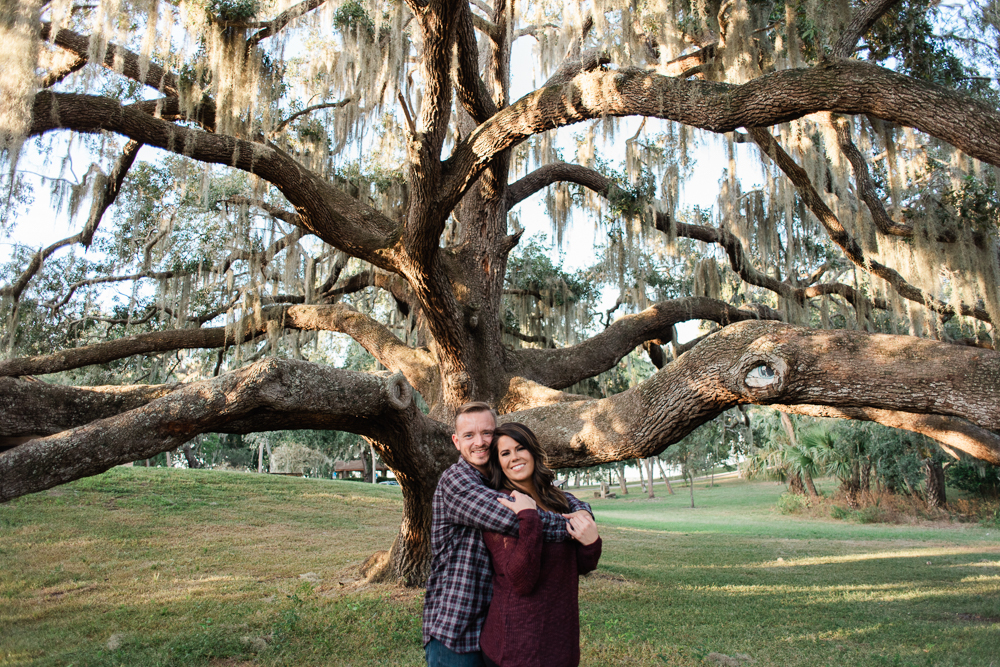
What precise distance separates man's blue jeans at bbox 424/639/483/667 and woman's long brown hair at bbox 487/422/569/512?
54 centimetres

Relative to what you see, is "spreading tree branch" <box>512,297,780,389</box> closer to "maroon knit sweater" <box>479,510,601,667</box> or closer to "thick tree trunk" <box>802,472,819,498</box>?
"maroon knit sweater" <box>479,510,601,667</box>

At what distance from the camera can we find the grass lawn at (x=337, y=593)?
4535mm

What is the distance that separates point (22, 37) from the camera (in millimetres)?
4762

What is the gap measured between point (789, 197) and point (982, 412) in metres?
5.31

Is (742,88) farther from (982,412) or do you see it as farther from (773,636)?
(773,636)

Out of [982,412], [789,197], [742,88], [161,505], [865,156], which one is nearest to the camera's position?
[982,412]

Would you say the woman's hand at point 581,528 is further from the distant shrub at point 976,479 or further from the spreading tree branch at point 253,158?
the distant shrub at point 976,479

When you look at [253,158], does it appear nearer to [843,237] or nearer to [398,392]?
[398,392]

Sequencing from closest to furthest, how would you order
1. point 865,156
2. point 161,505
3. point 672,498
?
point 865,156 < point 161,505 < point 672,498

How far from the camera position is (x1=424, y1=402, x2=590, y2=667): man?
6.83 ft

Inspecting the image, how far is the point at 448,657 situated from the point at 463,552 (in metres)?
0.33

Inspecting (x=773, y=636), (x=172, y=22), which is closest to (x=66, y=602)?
(x=172, y=22)

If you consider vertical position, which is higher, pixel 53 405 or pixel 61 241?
pixel 61 241

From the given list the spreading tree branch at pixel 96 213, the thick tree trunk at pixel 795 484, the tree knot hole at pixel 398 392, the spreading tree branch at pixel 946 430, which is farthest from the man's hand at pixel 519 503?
the thick tree trunk at pixel 795 484
